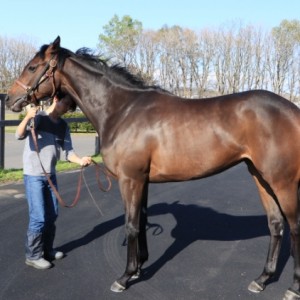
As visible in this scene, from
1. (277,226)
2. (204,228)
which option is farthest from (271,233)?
(204,228)

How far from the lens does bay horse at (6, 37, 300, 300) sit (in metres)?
3.41

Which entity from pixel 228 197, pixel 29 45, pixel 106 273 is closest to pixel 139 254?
pixel 106 273

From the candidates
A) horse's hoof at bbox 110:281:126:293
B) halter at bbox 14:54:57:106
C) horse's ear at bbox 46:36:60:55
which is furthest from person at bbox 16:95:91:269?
horse's hoof at bbox 110:281:126:293

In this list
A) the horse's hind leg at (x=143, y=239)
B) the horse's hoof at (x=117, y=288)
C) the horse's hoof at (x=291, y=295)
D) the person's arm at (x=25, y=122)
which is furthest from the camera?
the horse's hind leg at (x=143, y=239)

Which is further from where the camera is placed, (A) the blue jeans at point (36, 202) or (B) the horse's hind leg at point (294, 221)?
(A) the blue jeans at point (36, 202)

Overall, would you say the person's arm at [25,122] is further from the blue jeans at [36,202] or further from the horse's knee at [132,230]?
the horse's knee at [132,230]

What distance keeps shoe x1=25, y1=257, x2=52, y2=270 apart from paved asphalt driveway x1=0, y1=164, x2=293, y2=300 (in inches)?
2.0

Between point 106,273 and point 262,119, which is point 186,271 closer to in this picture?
point 106,273

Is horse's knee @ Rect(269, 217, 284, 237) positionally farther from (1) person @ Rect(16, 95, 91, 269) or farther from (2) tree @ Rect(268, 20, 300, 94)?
(2) tree @ Rect(268, 20, 300, 94)

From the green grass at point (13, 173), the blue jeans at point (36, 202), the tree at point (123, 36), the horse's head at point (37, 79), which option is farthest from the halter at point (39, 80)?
the tree at point (123, 36)

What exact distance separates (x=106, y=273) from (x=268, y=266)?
5.20 ft

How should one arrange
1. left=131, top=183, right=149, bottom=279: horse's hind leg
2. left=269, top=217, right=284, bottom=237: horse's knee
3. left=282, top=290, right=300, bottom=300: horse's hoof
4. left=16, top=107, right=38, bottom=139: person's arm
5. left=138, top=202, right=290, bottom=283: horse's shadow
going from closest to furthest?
1. left=282, top=290, right=300, bottom=300: horse's hoof
2. left=16, top=107, right=38, bottom=139: person's arm
3. left=269, top=217, right=284, bottom=237: horse's knee
4. left=131, top=183, right=149, bottom=279: horse's hind leg
5. left=138, top=202, right=290, bottom=283: horse's shadow

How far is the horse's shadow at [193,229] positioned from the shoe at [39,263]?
49cm

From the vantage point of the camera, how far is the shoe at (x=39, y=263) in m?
3.95
